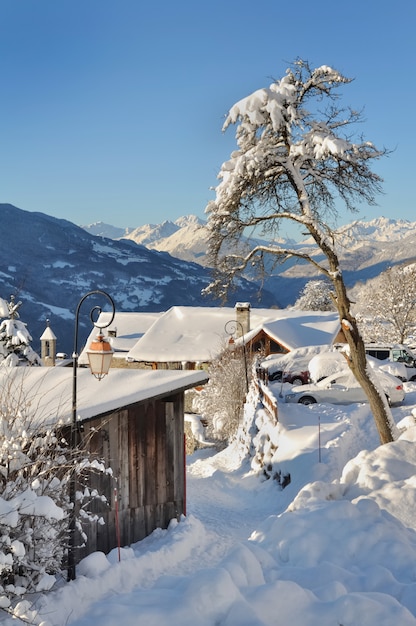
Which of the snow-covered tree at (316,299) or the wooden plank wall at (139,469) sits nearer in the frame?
the wooden plank wall at (139,469)

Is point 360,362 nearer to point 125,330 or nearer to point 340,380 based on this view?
point 340,380

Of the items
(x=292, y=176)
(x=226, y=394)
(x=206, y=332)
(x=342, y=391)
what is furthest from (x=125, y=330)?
(x=292, y=176)

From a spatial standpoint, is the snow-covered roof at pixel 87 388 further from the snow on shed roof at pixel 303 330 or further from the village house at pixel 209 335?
the snow on shed roof at pixel 303 330

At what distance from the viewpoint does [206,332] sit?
46938mm

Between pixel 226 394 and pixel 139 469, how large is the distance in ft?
57.5

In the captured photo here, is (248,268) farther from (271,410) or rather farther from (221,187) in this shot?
(271,410)

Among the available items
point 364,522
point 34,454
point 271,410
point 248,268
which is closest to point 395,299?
point 271,410

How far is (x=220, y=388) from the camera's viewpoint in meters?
31.2

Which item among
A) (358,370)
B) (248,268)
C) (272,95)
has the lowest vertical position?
(358,370)

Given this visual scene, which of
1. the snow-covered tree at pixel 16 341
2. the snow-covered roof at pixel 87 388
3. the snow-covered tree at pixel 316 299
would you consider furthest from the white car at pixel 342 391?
the snow-covered tree at pixel 316 299

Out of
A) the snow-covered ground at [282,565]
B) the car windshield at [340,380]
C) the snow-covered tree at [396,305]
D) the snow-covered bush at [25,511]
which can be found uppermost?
the snow-covered tree at [396,305]

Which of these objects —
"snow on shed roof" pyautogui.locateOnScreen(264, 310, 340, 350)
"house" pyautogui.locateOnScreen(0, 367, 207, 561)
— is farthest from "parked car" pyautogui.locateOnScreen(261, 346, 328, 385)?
"house" pyautogui.locateOnScreen(0, 367, 207, 561)

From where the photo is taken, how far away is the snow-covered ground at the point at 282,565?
7.56 meters

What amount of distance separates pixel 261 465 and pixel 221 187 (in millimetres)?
10990
